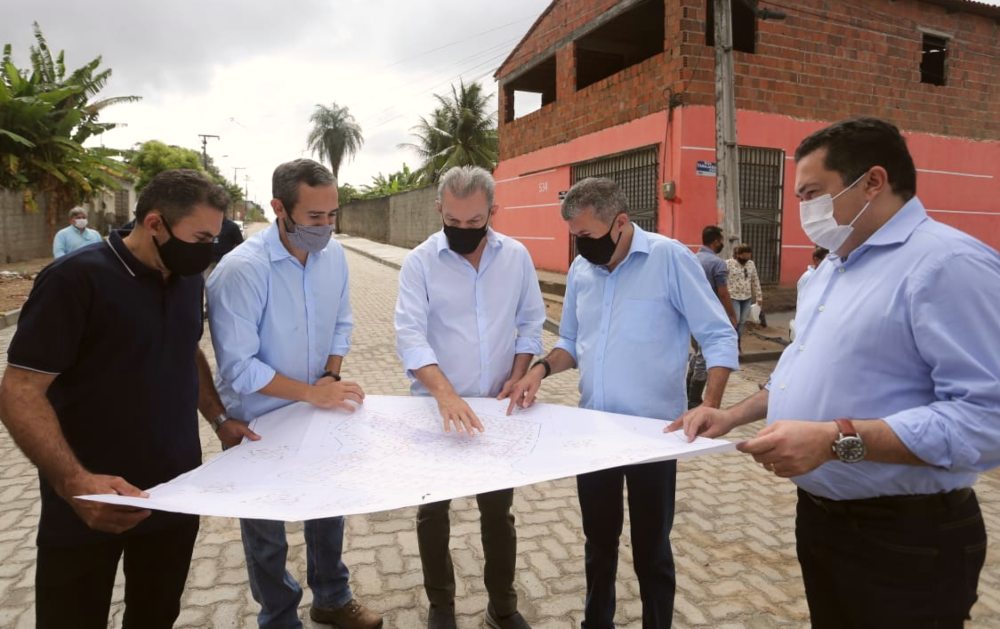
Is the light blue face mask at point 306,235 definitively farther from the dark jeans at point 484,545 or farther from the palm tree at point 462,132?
the palm tree at point 462,132

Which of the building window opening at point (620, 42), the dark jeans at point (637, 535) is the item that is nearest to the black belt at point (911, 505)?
the dark jeans at point (637, 535)

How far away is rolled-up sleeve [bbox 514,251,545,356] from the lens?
8.96 feet

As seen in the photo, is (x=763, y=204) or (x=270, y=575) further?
(x=763, y=204)

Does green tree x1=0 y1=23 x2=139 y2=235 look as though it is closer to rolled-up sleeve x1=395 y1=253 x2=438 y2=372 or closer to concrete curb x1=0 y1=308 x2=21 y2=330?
concrete curb x1=0 y1=308 x2=21 y2=330

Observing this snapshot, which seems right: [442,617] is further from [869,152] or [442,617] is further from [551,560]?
[869,152]

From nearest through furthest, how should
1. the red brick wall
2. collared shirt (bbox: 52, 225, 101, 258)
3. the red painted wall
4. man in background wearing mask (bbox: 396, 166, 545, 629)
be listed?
1. man in background wearing mask (bbox: 396, 166, 545, 629)
2. collared shirt (bbox: 52, 225, 101, 258)
3. the red brick wall
4. the red painted wall

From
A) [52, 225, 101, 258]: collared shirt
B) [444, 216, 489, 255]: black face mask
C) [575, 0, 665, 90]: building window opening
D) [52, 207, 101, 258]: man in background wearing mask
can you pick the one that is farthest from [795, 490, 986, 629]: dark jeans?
[575, 0, 665, 90]: building window opening

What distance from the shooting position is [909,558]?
4.89ft

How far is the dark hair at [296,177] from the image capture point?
2254 mm

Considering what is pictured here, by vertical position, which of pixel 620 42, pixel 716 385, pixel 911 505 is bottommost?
pixel 911 505

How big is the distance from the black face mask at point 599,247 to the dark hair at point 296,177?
978 millimetres

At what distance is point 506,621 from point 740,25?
13713mm

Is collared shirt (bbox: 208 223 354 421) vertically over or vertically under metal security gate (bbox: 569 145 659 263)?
under

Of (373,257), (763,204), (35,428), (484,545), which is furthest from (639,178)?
(373,257)
